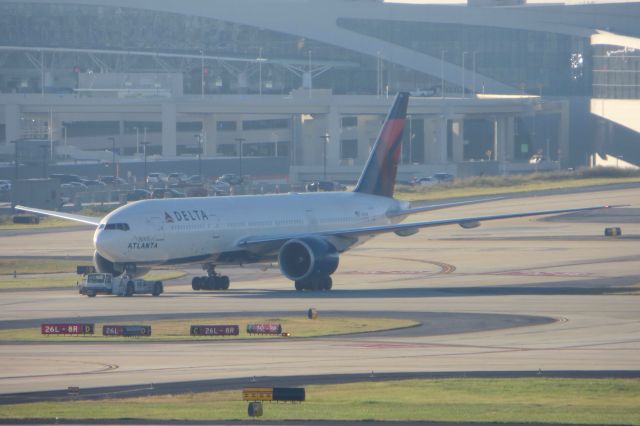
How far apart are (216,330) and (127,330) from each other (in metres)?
3.29

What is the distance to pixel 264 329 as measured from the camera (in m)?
51.4

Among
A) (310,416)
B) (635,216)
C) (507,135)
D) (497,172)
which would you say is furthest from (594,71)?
(310,416)

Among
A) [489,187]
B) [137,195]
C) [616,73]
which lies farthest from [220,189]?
[616,73]

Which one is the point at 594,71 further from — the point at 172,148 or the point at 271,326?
the point at 271,326

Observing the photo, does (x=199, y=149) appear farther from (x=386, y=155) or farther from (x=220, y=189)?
(x=386, y=155)

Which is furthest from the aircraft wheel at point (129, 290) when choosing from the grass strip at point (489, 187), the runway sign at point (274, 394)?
the grass strip at point (489, 187)

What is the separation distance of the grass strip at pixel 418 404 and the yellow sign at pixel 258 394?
0.32m

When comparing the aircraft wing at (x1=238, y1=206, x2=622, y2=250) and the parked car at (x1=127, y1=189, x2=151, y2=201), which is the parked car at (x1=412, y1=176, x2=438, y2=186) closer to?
the parked car at (x1=127, y1=189, x2=151, y2=201)

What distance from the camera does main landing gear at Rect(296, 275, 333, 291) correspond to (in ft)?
223

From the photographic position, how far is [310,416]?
33.2 meters

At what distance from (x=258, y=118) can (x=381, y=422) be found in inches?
6346

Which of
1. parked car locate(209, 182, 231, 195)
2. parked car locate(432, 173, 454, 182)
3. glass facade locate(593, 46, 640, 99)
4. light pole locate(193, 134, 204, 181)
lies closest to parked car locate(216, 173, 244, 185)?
parked car locate(209, 182, 231, 195)

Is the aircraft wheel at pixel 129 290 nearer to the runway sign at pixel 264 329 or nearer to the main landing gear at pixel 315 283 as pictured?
the main landing gear at pixel 315 283

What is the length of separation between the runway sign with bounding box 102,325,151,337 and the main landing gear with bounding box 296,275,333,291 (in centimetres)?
1740
